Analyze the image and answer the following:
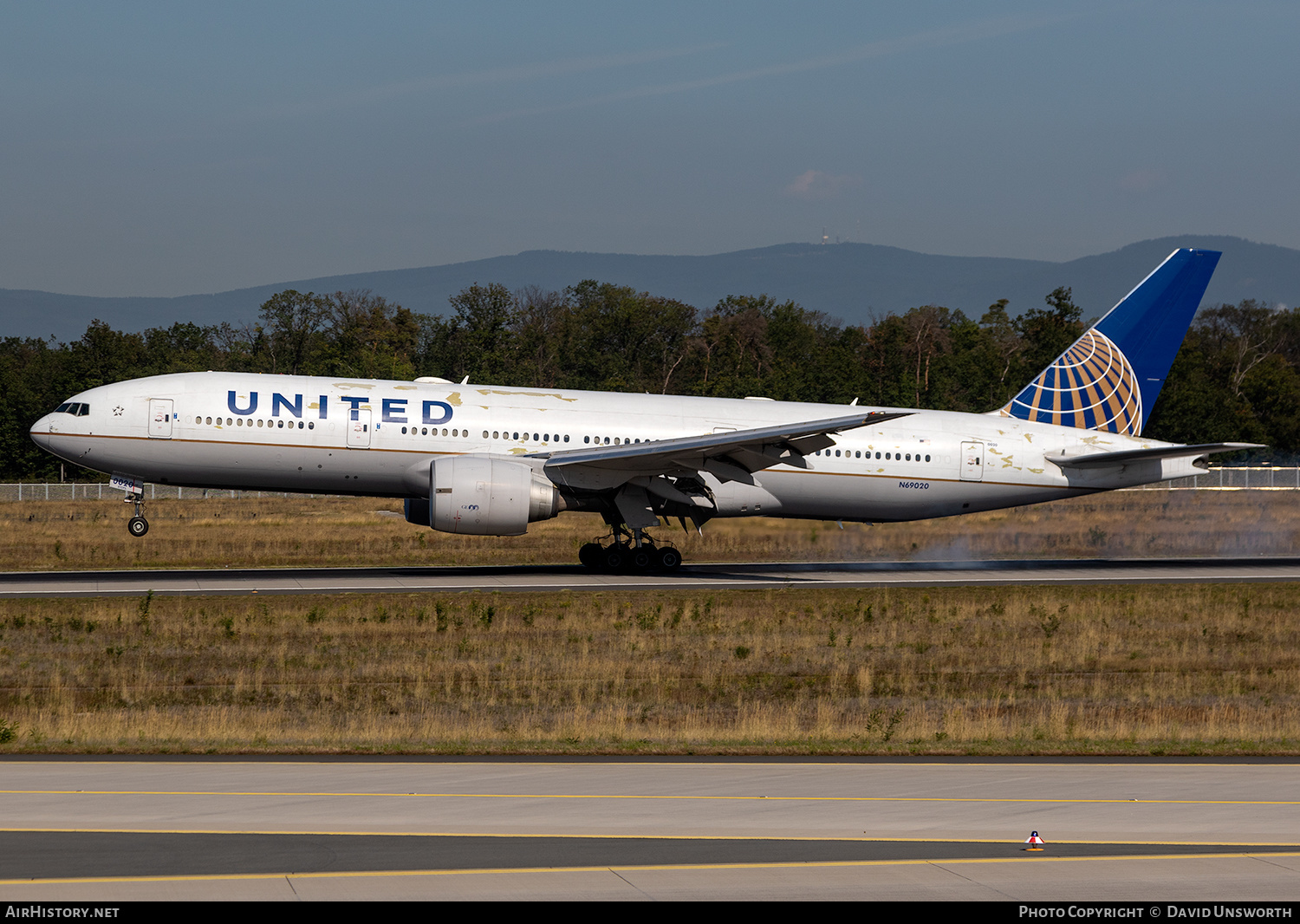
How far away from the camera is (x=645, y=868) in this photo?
9.90 m

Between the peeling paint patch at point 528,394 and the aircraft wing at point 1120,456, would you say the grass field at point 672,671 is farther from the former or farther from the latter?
the peeling paint patch at point 528,394

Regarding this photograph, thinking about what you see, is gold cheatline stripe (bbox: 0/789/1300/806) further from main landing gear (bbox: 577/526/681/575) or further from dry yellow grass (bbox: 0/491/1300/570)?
dry yellow grass (bbox: 0/491/1300/570)

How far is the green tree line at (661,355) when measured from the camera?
87125 mm

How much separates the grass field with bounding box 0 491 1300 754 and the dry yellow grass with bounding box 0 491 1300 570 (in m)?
1.65

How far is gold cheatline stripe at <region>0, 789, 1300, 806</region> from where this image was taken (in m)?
12.3

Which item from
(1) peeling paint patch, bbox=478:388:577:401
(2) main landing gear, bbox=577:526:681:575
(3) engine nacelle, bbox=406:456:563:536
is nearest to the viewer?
(3) engine nacelle, bbox=406:456:563:536

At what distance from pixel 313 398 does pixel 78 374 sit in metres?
67.1

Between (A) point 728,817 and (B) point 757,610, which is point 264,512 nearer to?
(B) point 757,610

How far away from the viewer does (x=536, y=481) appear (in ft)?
101

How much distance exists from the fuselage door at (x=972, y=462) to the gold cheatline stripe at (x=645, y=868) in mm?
25288


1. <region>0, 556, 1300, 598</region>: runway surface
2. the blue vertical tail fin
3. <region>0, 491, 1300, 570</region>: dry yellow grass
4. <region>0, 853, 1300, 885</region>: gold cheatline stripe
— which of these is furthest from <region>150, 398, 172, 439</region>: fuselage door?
<region>0, 853, 1300, 885</region>: gold cheatline stripe

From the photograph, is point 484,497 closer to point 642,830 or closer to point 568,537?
point 568,537

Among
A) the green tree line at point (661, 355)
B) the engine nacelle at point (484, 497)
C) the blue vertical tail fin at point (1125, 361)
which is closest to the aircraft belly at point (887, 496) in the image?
the blue vertical tail fin at point (1125, 361)

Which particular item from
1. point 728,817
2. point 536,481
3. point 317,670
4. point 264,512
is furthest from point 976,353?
point 728,817
